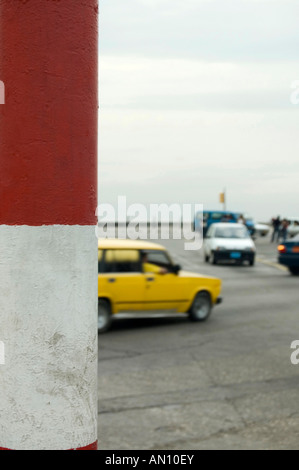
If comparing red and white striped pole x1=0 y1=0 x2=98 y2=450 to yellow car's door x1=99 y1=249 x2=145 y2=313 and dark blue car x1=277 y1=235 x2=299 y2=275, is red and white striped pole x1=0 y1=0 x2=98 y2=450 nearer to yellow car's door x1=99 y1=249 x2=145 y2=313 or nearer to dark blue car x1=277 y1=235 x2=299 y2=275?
yellow car's door x1=99 y1=249 x2=145 y2=313

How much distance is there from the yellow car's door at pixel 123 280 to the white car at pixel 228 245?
15.4 metres

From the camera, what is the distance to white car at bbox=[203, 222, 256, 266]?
2842 centimetres

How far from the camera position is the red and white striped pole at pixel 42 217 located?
200cm

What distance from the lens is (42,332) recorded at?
2.02 metres

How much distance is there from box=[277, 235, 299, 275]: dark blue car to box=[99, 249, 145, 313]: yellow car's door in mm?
11149

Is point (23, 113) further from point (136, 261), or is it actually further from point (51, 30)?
point (136, 261)

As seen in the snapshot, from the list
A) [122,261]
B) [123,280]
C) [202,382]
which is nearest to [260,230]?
[122,261]

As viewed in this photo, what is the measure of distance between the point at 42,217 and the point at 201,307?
12.4 m

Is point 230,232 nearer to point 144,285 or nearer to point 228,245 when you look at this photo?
point 228,245

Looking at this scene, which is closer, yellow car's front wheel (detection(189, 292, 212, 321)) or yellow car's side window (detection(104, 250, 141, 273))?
yellow car's side window (detection(104, 250, 141, 273))

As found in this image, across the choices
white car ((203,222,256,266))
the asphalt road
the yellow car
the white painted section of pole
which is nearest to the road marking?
white car ((203,222,256,266))

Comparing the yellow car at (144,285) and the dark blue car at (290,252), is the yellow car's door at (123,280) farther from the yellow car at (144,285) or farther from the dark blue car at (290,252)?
the dark blue car at (290,252)

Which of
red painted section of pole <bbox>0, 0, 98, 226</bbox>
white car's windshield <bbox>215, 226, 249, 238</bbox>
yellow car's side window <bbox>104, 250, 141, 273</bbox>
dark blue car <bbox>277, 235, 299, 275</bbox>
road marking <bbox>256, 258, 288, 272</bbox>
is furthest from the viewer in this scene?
white car's windshield <bbox>215, 226, 249, 238</bbox>
